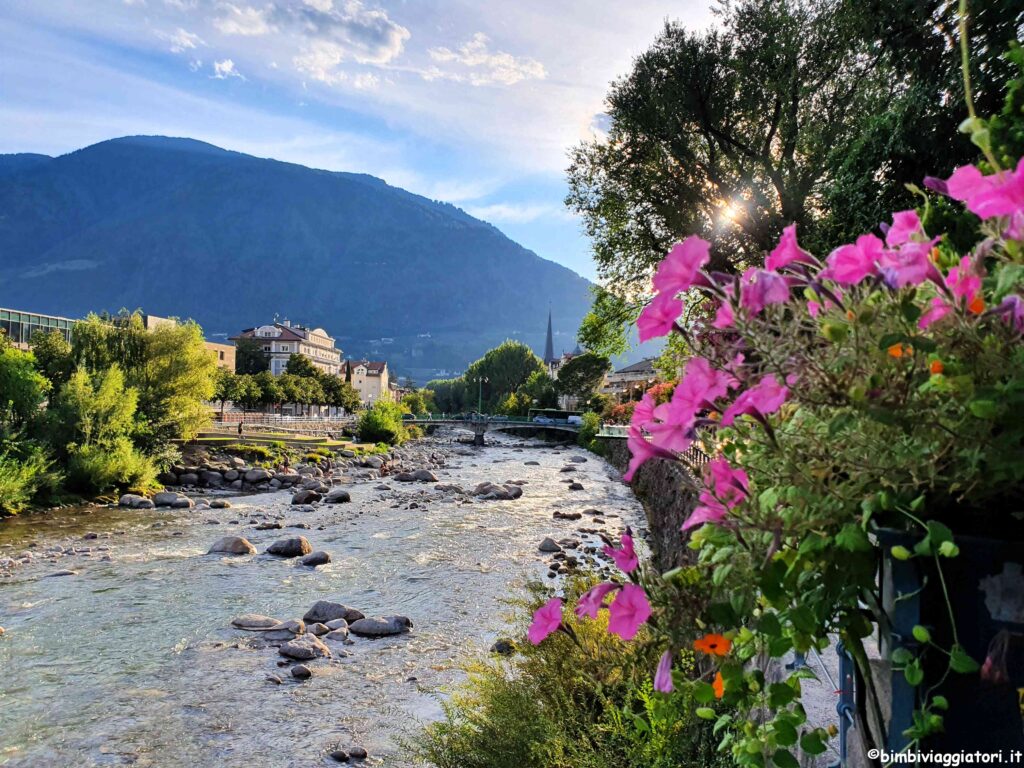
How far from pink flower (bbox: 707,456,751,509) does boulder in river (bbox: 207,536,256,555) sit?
18343 millimetres

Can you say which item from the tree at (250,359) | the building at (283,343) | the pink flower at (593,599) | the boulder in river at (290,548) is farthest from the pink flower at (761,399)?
the building at (283,343)

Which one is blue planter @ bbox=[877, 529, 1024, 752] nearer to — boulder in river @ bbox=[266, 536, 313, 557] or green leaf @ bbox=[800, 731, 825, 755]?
green leaf @ bbox=[800, 731, 825, 755]

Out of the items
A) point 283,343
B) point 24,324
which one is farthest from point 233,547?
point 283,343

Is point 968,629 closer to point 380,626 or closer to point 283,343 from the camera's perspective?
point 380,626

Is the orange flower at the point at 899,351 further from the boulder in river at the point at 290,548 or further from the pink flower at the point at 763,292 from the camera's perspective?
the boulder in river at the point at 290,548

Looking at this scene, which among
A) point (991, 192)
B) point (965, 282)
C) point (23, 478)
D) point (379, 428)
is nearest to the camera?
point (991, 192)

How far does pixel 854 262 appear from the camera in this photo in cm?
110

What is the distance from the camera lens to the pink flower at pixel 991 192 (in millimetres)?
873

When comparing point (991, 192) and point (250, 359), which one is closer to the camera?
point (991, 192)

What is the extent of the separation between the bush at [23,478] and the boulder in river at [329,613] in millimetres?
15625

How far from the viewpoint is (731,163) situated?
16.6m

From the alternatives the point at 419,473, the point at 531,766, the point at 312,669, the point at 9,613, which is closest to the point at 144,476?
the point at 419,473

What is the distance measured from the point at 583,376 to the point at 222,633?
76.3 meters

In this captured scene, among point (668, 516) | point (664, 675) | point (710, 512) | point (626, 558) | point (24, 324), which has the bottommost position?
point (668, 516)
